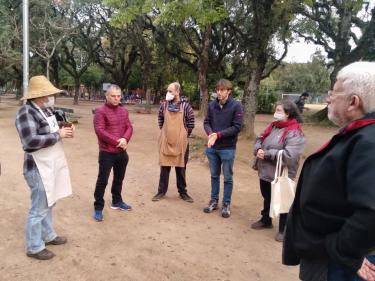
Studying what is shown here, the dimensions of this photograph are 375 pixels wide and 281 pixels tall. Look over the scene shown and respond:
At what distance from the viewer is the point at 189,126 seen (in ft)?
19.6

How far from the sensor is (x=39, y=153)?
382 centimetres

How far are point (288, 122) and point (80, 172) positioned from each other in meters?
4.64

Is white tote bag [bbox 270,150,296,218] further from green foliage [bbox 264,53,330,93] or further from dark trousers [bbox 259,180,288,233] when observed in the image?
green foliage [bbox 264,53,330,93]

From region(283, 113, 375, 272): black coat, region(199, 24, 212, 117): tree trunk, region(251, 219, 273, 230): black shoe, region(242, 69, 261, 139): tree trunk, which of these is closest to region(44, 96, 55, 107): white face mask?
region(283, 113, 375, 272): black coat

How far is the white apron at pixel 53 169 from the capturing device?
382cm

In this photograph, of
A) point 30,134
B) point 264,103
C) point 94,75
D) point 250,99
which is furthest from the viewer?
point 94,75

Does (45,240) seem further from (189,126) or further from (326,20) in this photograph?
(326,20)

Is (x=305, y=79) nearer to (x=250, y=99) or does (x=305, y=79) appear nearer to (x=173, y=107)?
(x=250, y=99)

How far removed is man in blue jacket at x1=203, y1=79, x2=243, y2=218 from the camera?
17.3 ft

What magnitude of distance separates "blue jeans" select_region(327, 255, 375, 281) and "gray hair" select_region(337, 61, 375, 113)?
777 millimetres

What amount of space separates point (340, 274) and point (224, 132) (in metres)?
3.44

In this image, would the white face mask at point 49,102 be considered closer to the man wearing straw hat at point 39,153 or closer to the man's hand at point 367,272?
the man wearing straw hat at point 39,153

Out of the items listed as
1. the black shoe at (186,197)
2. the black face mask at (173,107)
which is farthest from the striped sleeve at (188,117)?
the black shoe at (186,197)

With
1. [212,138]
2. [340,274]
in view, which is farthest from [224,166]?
[340,274]
